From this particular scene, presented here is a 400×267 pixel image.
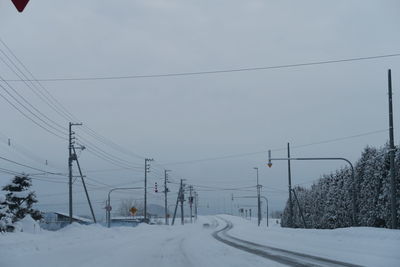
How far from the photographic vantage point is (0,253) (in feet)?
64.5

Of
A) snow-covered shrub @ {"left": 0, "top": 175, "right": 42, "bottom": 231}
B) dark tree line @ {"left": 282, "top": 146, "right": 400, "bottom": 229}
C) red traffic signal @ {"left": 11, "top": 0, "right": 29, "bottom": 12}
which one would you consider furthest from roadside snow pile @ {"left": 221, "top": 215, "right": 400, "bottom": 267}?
snow-covered shrub @ {"left": 0, "top": 175, "right": 42, "bottom": 231}

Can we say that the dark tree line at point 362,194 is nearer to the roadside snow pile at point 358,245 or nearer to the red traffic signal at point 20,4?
the roadside snow pile at point 358,245

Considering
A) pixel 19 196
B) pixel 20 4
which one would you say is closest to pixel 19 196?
pixel 19 196

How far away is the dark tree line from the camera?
45.7 metres

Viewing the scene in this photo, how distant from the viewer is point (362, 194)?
50562 mm

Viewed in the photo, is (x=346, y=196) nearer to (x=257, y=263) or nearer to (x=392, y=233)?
(x=392, y=233)

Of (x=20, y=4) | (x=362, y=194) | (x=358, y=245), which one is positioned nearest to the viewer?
(x=20, y=4)

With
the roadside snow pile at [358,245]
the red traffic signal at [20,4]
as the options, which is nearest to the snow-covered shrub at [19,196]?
the roadside snow pile at [358,245]

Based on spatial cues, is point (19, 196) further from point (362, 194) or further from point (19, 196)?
point (362, 194)

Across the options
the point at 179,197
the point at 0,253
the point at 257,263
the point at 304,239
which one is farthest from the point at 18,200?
the point at 179,197

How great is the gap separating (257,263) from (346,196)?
132ft

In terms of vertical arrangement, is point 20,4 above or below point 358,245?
above

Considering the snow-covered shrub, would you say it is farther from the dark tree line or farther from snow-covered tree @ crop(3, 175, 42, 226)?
the dark tree line

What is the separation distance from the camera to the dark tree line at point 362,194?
45719mm
